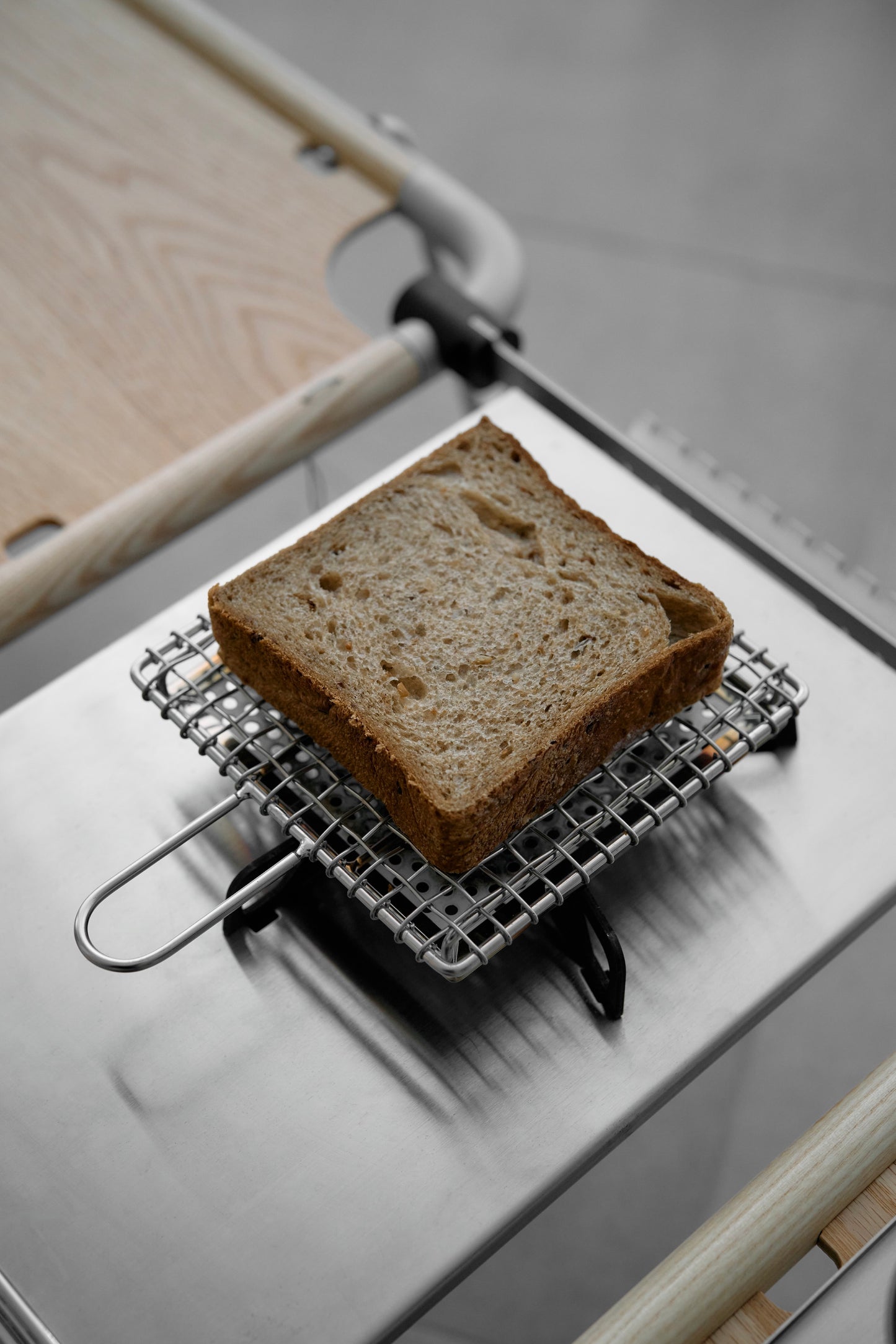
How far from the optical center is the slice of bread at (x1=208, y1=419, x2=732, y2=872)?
0.79 meters

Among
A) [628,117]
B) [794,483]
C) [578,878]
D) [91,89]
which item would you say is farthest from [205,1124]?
[628,117]

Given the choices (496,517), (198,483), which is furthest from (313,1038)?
(198,483)

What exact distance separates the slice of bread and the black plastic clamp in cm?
21

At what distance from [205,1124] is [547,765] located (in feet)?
0.99

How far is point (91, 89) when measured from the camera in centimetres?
140

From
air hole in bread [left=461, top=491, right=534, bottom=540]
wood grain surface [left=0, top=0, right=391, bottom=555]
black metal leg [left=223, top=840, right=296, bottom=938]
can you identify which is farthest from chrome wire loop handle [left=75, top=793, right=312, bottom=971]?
wood grain surface [left=0, top=0, right=391, bottom=555]

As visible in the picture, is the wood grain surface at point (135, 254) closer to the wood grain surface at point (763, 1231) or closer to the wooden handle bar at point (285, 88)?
the wooden handle bar at point (285, 88)

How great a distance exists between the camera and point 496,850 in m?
0.78

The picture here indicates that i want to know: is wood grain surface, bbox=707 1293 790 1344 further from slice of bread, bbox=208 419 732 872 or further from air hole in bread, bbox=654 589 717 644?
air hole in bread, bbox=654 589 717 644

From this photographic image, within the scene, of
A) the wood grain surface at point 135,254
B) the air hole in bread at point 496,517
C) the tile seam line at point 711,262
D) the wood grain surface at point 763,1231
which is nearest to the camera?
the wood grain surface at point 763,1231

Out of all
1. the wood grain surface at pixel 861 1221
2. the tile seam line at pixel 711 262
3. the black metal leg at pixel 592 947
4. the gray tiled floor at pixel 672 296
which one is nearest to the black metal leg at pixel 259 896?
the black metal leg at pixel 592 947

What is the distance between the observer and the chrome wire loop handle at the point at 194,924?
0.75 m

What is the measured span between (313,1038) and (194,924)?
106 mm

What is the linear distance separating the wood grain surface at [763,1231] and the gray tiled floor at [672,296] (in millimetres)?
810
